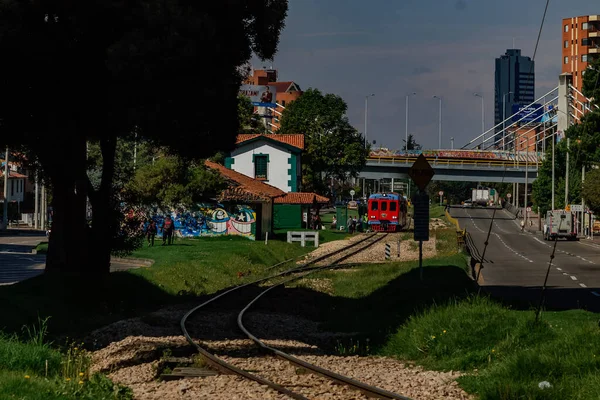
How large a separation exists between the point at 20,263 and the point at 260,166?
40.9m

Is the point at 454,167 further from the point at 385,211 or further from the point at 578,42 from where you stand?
the point at 578,42

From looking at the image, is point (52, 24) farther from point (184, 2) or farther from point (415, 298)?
point (415, 298)

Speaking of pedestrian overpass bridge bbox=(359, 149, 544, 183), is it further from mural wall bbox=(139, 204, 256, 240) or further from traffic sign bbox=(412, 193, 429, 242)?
traffic sign bbox=(412, 193, 429, 242)

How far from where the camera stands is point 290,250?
54.6m

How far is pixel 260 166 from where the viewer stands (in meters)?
82.0

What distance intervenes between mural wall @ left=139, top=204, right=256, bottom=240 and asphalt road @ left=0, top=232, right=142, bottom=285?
9.67 meters

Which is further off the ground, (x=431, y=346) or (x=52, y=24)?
(x=52, y=24)

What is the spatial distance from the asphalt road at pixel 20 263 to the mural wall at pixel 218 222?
31.7 ft

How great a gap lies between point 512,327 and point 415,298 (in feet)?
22.5

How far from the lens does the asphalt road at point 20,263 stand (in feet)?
117

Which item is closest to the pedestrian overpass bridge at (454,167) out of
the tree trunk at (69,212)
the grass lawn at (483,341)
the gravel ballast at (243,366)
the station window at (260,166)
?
the station window at (260,166)

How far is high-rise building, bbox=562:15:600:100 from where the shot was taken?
557 feet

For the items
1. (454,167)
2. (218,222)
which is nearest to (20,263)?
(218,222)

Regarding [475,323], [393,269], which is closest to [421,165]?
[475,323]
